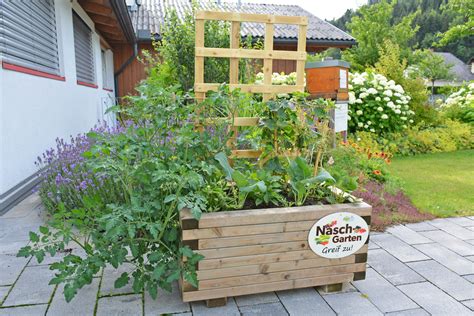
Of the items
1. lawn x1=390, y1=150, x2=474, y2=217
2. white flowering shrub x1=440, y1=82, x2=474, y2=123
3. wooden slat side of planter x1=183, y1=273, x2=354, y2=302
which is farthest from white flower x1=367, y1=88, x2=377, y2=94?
wooden slat side of planter x1=183, y1=273, x2=354, y2=302

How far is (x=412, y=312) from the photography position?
2.00 metres

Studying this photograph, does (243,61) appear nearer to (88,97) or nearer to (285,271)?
(88,97)

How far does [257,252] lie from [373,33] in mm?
19913

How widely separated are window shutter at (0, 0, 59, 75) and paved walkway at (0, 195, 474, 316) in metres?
1.77

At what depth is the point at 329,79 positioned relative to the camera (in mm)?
4789

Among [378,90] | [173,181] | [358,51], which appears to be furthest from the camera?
[358,51]

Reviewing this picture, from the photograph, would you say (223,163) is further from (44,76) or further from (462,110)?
(462,110)

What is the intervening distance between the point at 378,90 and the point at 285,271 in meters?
6.31

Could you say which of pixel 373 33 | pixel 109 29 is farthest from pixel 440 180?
pixel 373 33

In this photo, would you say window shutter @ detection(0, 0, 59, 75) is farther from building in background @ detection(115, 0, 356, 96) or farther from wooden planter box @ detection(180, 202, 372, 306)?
building in background @ detection(115, 0, 356, 96)

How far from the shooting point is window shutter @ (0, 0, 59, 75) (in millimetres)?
3436

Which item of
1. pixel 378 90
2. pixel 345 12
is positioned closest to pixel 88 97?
pixel 378 90

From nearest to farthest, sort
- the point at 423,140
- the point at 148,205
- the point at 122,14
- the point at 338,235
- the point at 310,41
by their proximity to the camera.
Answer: the point at 148,205, the point at 338,235, the point at 122,14, the point at 423,140, the point at 310,41

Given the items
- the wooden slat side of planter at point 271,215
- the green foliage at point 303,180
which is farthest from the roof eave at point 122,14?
the wooden slat side of planter at point 271,215
